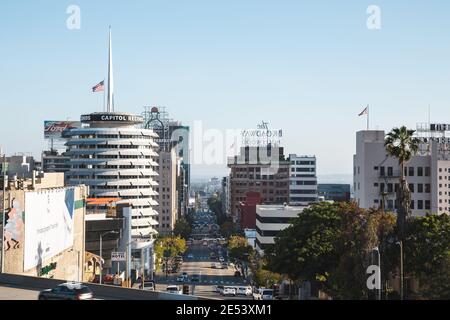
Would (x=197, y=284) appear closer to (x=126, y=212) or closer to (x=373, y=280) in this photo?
(x=126, y=212)

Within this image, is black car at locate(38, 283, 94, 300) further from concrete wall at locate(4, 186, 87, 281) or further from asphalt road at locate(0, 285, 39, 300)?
concrete wall at locate(4, 186, 87, 281)

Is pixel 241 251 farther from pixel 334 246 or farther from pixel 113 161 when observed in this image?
pixel 334 246

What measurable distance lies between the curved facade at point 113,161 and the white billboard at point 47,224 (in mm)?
66394

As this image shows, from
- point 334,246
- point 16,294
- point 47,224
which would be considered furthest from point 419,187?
point 16,294

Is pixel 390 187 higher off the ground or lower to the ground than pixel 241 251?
higher

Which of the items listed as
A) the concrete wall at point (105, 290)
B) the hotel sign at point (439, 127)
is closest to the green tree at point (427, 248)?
the concrete wall at point (105, 290)

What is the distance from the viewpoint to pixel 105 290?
29.7 meters

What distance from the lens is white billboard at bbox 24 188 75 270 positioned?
5706 centimetres

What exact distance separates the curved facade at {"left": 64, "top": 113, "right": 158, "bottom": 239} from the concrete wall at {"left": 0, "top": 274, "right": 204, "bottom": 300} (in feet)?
350

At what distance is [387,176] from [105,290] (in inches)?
2654

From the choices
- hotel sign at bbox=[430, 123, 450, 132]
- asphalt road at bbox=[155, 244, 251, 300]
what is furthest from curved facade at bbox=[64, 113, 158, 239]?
hotel sign at bbox=[430, 123, 450, 132]

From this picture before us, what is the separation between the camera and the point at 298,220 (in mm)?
63781
